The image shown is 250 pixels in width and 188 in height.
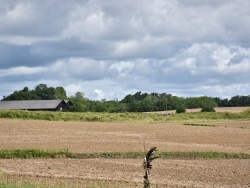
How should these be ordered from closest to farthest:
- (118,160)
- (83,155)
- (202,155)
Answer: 1. (118,160)
2. (83,155)
3. (202,155)

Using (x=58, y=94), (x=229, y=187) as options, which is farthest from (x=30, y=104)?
(x=229, y=187)

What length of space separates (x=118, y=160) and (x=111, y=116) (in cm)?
3988

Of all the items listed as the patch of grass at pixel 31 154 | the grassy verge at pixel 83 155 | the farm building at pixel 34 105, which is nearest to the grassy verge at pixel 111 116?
the patch of grass at pixel 31 154

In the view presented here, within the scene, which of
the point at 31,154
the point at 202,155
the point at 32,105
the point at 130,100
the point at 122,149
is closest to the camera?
the point at 31,154

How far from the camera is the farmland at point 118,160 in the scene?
74.3ft

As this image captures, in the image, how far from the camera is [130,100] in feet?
585

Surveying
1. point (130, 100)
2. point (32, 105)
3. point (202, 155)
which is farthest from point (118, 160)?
point (130, 100)

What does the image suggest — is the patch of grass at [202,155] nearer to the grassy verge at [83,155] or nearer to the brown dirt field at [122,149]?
the grassy verge at [83,155]

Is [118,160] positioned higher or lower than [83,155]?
lower

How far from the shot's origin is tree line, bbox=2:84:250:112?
465 feet

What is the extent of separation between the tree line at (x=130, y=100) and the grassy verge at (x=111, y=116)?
4591 centimetres

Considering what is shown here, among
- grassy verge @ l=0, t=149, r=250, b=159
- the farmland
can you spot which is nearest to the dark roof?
the farmland

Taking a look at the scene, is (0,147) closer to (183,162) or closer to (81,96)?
(183,162)

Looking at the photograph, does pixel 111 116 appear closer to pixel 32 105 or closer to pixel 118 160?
pixel 118 160
